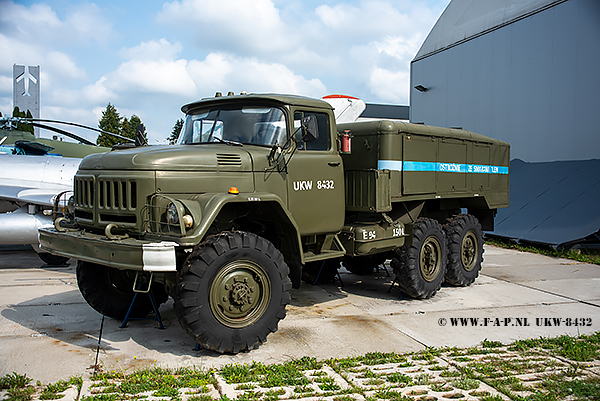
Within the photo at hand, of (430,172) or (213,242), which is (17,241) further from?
(430,172)

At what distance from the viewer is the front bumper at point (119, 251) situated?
4.26m

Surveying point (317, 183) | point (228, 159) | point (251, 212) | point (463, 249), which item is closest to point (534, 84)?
point (463, 249)

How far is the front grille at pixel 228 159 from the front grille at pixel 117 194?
2.88ft

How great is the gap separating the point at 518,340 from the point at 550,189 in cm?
916

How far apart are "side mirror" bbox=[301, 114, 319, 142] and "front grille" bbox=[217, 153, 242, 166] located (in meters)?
0.77

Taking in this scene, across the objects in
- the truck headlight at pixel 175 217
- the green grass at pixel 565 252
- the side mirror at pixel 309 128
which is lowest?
the green grass at pixel 565 252

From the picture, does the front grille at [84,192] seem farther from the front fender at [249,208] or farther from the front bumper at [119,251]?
the front fender at [249,208]

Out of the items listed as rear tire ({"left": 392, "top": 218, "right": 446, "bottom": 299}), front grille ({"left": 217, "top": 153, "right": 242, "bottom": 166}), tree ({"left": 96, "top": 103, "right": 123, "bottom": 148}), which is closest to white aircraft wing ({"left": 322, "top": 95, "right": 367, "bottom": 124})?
rear tire ({"left": 392, "top": 218, "right": 446, "bottom": 299})

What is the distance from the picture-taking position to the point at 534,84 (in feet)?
47.6

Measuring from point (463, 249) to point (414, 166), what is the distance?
2.15m

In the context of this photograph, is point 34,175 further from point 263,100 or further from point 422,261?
point 422,261

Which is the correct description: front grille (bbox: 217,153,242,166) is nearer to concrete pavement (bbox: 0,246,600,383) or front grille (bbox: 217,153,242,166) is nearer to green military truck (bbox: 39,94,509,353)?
green military truck (bbox: 39,94,509,353)

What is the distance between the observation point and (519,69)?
49.1 feet

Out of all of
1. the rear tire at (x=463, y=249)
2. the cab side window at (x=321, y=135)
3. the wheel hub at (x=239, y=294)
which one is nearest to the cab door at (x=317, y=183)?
the cab side window at (x=321, y=135)
